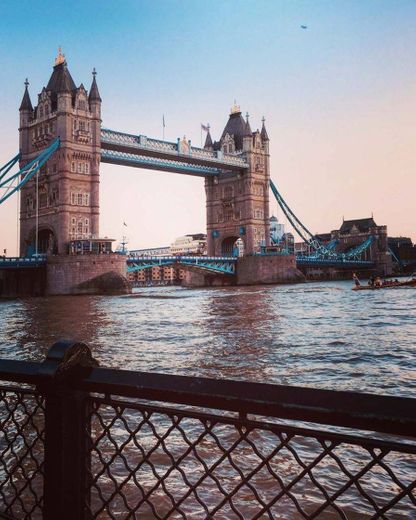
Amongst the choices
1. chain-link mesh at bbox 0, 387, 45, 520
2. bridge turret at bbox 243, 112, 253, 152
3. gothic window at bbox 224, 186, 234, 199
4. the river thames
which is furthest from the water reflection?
bridge turret at bbox 243, 112, 253, 152

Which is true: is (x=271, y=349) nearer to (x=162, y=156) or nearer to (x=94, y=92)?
(x=94, y=92)

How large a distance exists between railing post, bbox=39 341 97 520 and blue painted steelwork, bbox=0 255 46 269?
43400 millimetres

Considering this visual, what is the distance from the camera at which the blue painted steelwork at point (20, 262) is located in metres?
42.4

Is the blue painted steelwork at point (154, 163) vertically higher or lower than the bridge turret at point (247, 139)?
lower

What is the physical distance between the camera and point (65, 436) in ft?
7.05

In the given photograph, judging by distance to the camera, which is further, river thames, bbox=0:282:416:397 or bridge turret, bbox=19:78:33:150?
→ bridge turret, bbox=19:78:33:150

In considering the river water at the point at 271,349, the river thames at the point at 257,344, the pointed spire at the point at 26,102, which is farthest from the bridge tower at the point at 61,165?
the river water at the point at 271,349

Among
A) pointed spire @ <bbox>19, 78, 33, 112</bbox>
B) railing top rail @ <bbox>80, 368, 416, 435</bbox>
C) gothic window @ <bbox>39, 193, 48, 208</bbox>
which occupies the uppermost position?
pointed spire @ <bbox>19, 78, 33, 112</bbox>

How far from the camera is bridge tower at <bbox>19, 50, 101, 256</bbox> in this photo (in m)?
51.3

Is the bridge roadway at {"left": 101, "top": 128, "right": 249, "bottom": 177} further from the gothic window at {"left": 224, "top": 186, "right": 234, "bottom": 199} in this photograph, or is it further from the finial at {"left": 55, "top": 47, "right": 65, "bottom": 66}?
the finial at {"left": 55, "top": 47, "right": 65, "bottom": 66}

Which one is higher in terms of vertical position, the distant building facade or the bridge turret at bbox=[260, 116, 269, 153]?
the bridge turret at bbox=[260, 116, 269, 153]

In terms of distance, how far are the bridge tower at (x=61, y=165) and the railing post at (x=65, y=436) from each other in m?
49.7

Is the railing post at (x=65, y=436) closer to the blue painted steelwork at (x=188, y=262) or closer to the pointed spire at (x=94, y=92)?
the blue painted steelwork at (x=188, y=262)

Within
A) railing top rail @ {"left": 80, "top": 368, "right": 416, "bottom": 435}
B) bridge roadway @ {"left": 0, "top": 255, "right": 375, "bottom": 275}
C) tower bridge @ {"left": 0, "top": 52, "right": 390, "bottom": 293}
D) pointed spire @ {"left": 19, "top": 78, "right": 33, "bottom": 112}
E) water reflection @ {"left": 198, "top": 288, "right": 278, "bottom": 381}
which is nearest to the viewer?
railing top rail @ {"left": 80, "top": 368, "right": 416, "bottom": 435}
